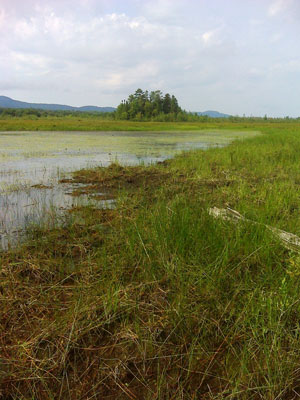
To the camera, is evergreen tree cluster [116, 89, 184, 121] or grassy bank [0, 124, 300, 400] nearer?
grassy bank [0, 124, 300, 400]

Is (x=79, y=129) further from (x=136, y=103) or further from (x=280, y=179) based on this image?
Result: (x=136, y=103)

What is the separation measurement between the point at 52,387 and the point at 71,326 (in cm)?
39

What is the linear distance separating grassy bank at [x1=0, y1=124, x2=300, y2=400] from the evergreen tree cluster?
65171 mm

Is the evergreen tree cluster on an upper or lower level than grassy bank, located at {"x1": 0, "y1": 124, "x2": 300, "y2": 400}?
upper

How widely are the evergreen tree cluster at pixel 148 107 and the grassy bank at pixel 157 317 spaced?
65171 millimetres

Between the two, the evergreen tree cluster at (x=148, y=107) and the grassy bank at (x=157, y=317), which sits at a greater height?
the evergreen tree cluster at (x=148, y=107)

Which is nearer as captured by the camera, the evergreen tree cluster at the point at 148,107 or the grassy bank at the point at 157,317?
the grassy bank at the point at 157,317

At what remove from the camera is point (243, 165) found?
8.65 meters

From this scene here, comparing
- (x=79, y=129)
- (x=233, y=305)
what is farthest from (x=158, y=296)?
(x=79, y=129)

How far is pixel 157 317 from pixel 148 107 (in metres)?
70.0

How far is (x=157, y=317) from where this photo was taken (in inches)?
75.9

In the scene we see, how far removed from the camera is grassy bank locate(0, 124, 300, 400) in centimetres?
147

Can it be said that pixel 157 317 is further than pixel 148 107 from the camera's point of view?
No

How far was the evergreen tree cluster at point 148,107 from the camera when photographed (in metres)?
66.5
